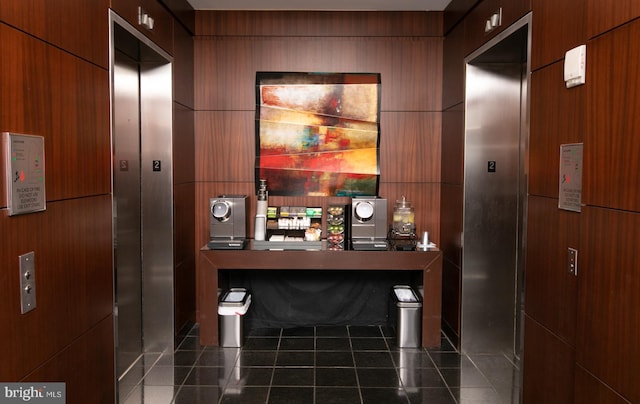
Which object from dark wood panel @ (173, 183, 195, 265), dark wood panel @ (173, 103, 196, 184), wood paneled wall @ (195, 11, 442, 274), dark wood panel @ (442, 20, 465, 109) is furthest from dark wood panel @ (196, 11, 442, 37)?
dark wood panel @ (173, 183, 195, 265)

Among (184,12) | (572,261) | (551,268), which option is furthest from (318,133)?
(572,261)

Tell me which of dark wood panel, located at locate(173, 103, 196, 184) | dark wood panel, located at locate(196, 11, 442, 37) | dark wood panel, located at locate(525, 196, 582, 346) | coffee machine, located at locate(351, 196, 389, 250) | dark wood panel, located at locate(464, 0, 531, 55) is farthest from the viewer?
Answer: dark wood panel, located at locate(196, 11, 442, 37)

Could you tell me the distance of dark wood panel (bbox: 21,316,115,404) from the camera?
2295 millimetres

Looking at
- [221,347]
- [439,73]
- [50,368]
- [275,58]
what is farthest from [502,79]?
[50,368]

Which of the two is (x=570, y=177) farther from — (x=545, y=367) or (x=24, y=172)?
(x=24, y=172)

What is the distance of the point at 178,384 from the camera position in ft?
12.0

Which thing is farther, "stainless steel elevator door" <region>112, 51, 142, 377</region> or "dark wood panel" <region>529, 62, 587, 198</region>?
"stainless steel elevator door" <region>112, 51, 142, 377</region>

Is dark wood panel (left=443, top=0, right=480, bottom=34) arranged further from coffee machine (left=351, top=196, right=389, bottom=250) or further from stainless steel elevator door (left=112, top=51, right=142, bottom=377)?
stainless steel elevator door (left=112, top=51, right=142, bottom=377)

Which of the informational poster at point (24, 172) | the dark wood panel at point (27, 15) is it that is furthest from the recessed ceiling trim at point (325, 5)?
the informational poster at point (24, 172)

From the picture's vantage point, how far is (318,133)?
16.0 feet

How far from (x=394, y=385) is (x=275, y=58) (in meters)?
3.13

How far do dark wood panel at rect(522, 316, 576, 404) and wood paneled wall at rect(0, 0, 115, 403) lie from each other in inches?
94.4

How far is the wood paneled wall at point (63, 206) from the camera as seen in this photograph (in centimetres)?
195

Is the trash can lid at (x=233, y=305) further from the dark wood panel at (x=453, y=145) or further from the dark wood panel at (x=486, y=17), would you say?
the dark wood panel at (x=486, y=17)
